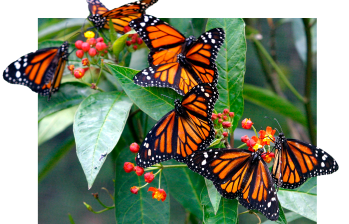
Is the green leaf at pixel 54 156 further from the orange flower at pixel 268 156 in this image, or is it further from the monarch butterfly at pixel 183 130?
the orange flower at pixel 268 156

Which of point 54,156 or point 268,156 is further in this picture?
point 54,156

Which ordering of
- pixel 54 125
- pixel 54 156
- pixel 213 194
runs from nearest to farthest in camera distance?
pixel 213 194 → pixel 54 125 → pixel 54 156

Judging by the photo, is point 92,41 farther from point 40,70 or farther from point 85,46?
point 40,70

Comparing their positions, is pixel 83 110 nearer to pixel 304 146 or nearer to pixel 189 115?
pixel 189 115

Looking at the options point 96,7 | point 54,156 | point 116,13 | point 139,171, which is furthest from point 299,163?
point 54,156

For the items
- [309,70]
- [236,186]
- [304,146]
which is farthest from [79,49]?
[309,70]

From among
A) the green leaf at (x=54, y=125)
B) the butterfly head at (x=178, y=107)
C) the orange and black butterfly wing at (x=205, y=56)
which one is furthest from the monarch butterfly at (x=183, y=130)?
the green leaf at (x=54, y=125)

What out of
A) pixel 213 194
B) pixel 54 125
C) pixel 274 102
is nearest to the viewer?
pixel 213 194
